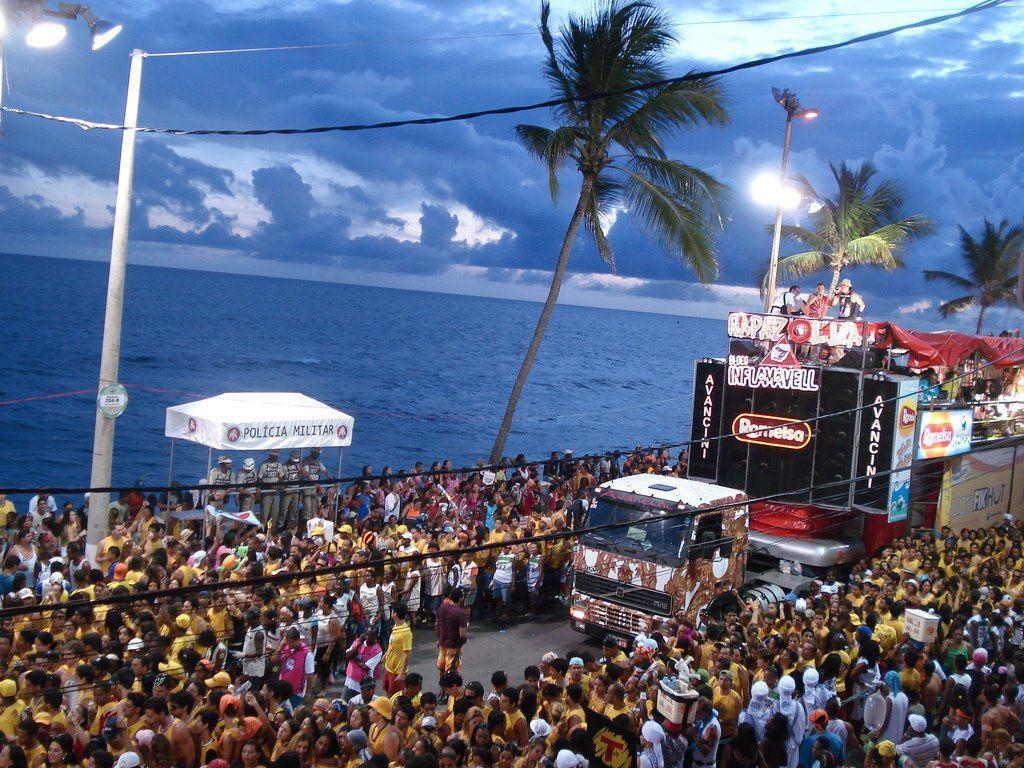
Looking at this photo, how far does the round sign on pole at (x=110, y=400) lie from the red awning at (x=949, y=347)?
13.1 metres

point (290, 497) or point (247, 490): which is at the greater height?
point (247, 490)

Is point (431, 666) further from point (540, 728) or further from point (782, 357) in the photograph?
point (782, 357)

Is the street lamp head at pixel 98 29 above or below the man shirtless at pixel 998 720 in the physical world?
above

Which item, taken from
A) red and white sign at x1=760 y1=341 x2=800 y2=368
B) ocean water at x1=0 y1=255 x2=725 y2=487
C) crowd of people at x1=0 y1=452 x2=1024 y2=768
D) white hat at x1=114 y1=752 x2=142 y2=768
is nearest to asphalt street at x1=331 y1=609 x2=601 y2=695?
crowd of people at x1=0 y1=452 x2=1024 y2=768

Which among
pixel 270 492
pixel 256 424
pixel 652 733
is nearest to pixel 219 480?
Answer: pixel 270 492

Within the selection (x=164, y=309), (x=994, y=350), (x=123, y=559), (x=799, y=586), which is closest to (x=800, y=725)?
(x=799, y=586)

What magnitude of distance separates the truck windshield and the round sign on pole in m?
6.77

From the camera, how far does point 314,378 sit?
279 ft

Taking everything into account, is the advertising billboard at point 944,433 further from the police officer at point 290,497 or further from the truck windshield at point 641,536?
the police officer at point 290,497

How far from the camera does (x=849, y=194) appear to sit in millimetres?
30297

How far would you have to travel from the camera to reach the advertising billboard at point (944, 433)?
16.8 m

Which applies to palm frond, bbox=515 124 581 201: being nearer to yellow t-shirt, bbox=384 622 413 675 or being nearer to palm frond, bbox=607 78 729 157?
palm frond, bbox=607 78 729 157

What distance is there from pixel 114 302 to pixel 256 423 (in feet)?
12.9

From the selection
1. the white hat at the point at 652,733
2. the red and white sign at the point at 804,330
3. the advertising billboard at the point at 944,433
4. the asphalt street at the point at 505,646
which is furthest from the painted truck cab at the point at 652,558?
the advertising billboard at the point at 944,433
